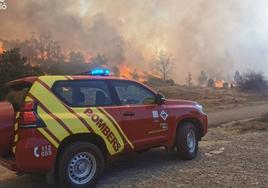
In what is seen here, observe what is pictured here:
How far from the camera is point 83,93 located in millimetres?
6773

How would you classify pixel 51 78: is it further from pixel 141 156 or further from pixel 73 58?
pixel 73 58

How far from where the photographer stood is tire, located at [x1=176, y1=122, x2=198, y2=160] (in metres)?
8.30

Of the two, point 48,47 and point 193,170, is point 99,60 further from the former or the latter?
point 193,170

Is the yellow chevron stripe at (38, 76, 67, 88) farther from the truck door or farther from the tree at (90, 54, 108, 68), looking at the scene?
the tree at (90, 54, 108, 68)

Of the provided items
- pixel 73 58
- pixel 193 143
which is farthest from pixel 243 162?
pixel 73 58

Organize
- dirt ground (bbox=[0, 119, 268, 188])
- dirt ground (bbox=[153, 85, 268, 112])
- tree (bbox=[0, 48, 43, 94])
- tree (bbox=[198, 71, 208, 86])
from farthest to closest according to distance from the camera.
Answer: tree (bbox=[198, 71, 208, 86]) → dirt ground (bbox=[153, 85, 268, 112]) → tree (bbox=[0, 48, 43, 94]) → dirt ground (bbox=[0, 119, 268, 188])

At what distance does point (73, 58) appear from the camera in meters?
42.5

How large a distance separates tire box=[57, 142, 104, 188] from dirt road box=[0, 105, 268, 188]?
0.28 m

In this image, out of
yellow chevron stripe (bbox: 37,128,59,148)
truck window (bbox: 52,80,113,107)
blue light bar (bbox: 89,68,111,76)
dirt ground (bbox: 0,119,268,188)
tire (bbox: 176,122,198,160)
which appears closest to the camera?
yellow chevron stripe (bbox: 37,128,59,148)

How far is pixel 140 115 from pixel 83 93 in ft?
3.78

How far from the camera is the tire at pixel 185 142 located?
8.30 meters

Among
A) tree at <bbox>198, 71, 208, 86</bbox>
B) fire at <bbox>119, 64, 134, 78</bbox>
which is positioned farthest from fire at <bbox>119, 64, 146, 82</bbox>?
tree at <bbox>198, 71, 208, 86</bbox>

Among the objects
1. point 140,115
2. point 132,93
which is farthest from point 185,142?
point 132,93

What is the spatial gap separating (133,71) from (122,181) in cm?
4671
